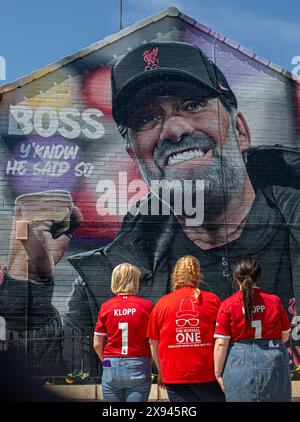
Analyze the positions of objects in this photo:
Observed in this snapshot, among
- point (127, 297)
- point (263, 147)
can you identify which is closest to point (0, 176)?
point (263, 147)

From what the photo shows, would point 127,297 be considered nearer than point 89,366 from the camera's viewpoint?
Yes

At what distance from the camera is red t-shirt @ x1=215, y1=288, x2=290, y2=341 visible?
15.4ft

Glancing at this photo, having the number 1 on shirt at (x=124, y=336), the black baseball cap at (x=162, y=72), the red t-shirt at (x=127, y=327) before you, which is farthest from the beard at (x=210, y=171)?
the number 1 on shirt at (x=124, y=336)

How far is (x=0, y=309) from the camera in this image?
10750 millimetres

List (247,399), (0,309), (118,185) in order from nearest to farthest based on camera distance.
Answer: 1. (247,399)
2. (0,309)
3. (118,185)

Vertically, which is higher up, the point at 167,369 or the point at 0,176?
the point at 0,176

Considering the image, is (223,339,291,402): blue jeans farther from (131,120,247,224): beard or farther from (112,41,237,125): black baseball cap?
(112,41,237,125): black baseball cap

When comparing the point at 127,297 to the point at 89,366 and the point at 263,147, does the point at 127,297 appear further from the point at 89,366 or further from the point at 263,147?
the point at 263,147

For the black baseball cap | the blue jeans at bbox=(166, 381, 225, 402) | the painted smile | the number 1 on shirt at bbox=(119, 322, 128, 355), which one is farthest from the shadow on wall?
the black baseball cap

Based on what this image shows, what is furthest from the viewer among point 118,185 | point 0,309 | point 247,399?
point 118,185

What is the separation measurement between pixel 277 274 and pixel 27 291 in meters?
4.82

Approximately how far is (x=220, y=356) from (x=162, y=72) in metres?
8.32

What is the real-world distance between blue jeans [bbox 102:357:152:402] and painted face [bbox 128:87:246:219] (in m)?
6.75

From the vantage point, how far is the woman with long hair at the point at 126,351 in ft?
16.5
